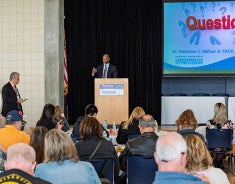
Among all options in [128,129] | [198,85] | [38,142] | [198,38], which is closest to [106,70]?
[198,38]

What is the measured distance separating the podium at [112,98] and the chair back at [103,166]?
556cm

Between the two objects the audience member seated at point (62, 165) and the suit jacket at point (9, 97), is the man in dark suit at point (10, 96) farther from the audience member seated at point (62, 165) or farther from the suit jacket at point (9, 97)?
the audience member seated at point (62, 165)

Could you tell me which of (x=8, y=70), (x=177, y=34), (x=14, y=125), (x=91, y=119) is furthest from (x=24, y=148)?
(x=177, y=34)

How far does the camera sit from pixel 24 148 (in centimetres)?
297

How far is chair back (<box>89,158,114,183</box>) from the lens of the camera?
14.7ft

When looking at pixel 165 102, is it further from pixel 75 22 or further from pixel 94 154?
pixel 94 154

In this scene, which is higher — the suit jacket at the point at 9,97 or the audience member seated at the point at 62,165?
the suit jacket at the point at 9,97

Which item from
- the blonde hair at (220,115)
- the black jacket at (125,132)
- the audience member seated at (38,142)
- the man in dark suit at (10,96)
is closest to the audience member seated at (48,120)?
the black jacket at (125,132)

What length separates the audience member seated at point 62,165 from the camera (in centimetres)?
346

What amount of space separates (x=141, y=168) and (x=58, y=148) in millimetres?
1539

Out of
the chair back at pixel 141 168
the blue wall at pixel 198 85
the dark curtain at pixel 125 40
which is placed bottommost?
the chair back at pixel 141 168

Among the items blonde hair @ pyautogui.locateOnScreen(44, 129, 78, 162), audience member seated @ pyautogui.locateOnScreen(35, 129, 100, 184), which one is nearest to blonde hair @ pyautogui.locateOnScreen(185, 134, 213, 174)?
audience member seated @ pyautogui.locateOnScreen(35, 129, 100, 184)

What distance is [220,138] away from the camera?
288 inches

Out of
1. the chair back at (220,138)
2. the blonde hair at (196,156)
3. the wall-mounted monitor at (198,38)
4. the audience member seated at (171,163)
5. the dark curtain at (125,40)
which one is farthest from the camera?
the dark curtain at (125,40)
